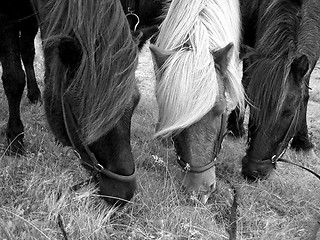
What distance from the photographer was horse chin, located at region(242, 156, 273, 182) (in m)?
3.81

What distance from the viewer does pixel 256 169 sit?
12.6ft

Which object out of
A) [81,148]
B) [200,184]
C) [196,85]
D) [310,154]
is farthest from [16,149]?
[310,154]

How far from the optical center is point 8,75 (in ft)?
13.2

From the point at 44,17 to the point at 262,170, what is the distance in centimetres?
212

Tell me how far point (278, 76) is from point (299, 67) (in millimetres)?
179

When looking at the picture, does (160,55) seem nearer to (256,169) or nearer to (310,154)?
(256,169)

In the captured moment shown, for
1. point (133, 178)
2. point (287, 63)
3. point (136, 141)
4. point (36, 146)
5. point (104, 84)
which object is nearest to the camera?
point (104, 84)

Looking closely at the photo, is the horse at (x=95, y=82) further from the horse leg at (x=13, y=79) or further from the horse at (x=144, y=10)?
the horse at (x=144, y=10)

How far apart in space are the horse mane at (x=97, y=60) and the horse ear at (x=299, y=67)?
4.39 feet

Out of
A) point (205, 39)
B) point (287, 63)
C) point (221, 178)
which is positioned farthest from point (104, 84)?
point (221, 178)

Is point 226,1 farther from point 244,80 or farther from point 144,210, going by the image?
point 144,210

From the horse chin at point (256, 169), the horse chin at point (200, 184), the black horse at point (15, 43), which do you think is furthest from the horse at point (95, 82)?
the horse chin at point (256, 169)

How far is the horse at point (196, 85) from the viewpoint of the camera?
3.23 metres

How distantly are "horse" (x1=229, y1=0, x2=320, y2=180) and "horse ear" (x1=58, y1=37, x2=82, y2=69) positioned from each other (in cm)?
149
